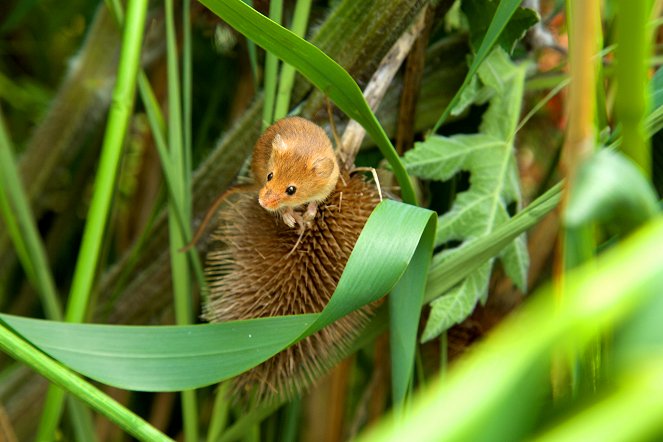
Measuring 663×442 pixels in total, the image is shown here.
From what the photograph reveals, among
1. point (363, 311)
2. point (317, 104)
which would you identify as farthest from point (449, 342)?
point (317, 104)

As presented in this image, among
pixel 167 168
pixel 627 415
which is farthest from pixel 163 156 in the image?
pixel 627 415

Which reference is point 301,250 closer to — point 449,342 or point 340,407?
point 449,342

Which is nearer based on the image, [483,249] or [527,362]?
[527,362]

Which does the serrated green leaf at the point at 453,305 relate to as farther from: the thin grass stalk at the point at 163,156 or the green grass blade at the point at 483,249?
the thin grass stalk at the point at 163,156

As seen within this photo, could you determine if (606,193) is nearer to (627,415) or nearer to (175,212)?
(627,415)

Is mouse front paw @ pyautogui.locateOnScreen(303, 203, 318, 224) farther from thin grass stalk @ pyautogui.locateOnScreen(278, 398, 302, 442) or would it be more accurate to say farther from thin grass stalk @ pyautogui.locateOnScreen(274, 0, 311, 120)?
thin grass stalk @ pyautogui.locateOnScreen(278, 398, 302, 442)

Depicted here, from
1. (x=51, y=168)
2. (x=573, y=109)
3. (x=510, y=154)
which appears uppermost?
(x=51, y=168)

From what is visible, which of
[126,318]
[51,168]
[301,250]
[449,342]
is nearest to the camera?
[301,250]

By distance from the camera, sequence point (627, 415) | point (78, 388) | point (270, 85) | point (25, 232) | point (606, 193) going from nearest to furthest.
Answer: point (627, 415) → point (606, 193) → point (78, 388) → point (270, 85) → point (25, 232)

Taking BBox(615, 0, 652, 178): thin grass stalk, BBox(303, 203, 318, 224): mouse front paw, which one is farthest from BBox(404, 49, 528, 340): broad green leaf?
BBox(615, 0, 652, 178): thin grass stalk
